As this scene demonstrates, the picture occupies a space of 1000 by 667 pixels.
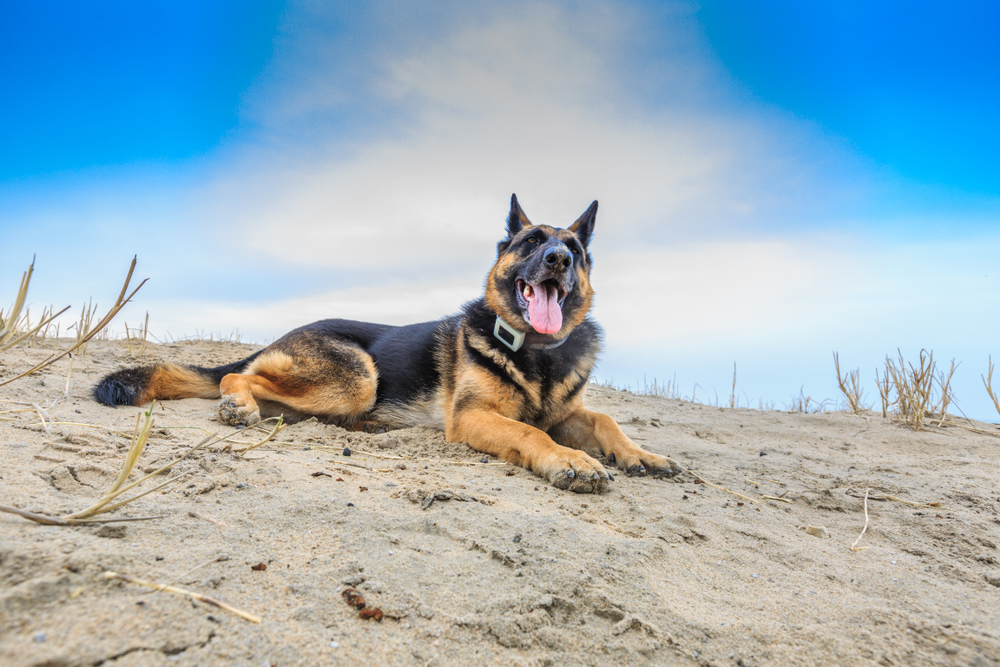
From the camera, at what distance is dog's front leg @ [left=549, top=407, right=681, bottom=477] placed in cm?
357

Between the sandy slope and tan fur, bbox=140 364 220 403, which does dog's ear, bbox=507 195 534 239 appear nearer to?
the sandy slope

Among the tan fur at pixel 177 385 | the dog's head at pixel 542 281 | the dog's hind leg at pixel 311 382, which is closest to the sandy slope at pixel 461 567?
the tan fur at pixel 177 385

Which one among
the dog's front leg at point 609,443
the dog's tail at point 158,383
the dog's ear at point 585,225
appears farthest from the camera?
the dog's ear at point 585,225

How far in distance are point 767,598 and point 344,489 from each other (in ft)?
6.08

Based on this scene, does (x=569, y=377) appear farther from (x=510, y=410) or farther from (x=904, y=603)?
(x=904, y=603)

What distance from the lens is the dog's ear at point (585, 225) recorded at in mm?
5207

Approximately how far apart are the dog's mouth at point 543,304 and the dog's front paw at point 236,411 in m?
2.38

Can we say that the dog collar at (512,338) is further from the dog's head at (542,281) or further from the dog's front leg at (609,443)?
the dog's front leg at (609,443)

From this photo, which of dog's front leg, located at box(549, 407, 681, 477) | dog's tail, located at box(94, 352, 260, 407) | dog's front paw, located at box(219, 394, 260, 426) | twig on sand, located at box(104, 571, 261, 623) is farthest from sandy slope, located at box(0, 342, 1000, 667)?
dog's tail, located at box(94, 352, 260, 407)

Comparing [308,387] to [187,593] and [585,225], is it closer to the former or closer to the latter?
[585,225]

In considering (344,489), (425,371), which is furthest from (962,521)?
(425,371)

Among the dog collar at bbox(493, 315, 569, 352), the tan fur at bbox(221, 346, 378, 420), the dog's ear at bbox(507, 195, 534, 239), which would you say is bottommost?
the tan fur at bbox(221, 346, 378, 420)

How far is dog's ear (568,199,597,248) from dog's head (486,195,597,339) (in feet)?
0.03

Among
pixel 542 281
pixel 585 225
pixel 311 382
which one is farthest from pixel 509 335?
pixel 311 382
